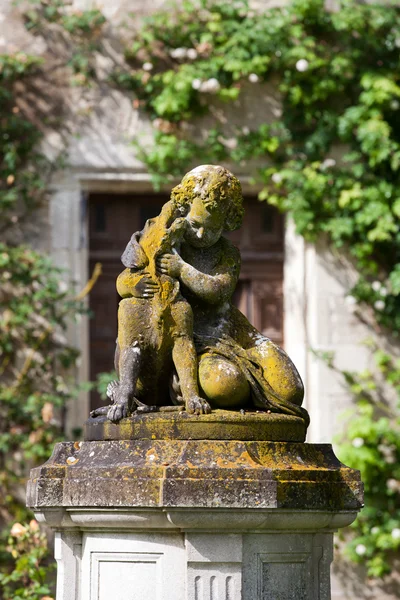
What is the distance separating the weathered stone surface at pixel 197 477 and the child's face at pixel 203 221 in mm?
917

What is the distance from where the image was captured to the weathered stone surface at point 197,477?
13.1 feet

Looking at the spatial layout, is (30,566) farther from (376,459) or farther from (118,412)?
(376,459)

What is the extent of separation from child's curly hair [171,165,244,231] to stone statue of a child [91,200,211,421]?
8 centimetres

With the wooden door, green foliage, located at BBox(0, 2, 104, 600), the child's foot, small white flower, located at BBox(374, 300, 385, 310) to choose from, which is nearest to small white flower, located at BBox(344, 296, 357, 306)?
small white flower, located at BBox(374, 300, 385, 310)

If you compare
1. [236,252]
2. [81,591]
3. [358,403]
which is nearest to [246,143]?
→ [358,403]

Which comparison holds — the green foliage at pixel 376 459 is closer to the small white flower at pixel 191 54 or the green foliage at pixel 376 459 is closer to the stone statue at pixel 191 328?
the small white flower at pixel 191 54

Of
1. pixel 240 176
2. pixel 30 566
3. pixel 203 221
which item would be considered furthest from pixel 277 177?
pixel 203 221

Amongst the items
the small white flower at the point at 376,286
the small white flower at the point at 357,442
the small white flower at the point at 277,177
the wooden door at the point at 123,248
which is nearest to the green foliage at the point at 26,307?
the wooden door at the point at 123,248

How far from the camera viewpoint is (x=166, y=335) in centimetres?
452

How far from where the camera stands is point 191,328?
4.53 meters

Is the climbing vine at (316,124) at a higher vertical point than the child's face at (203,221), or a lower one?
higher

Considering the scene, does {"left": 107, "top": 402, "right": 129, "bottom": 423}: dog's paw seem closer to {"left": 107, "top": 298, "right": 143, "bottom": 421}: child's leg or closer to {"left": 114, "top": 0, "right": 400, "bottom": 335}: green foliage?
{"left": 107, "top": 298, "right": 143, "bottom": 421}: child's leg

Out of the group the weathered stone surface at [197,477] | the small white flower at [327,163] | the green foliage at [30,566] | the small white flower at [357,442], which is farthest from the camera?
the small white flower at [327,163]

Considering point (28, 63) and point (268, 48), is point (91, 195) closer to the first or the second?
point (28, 63)
